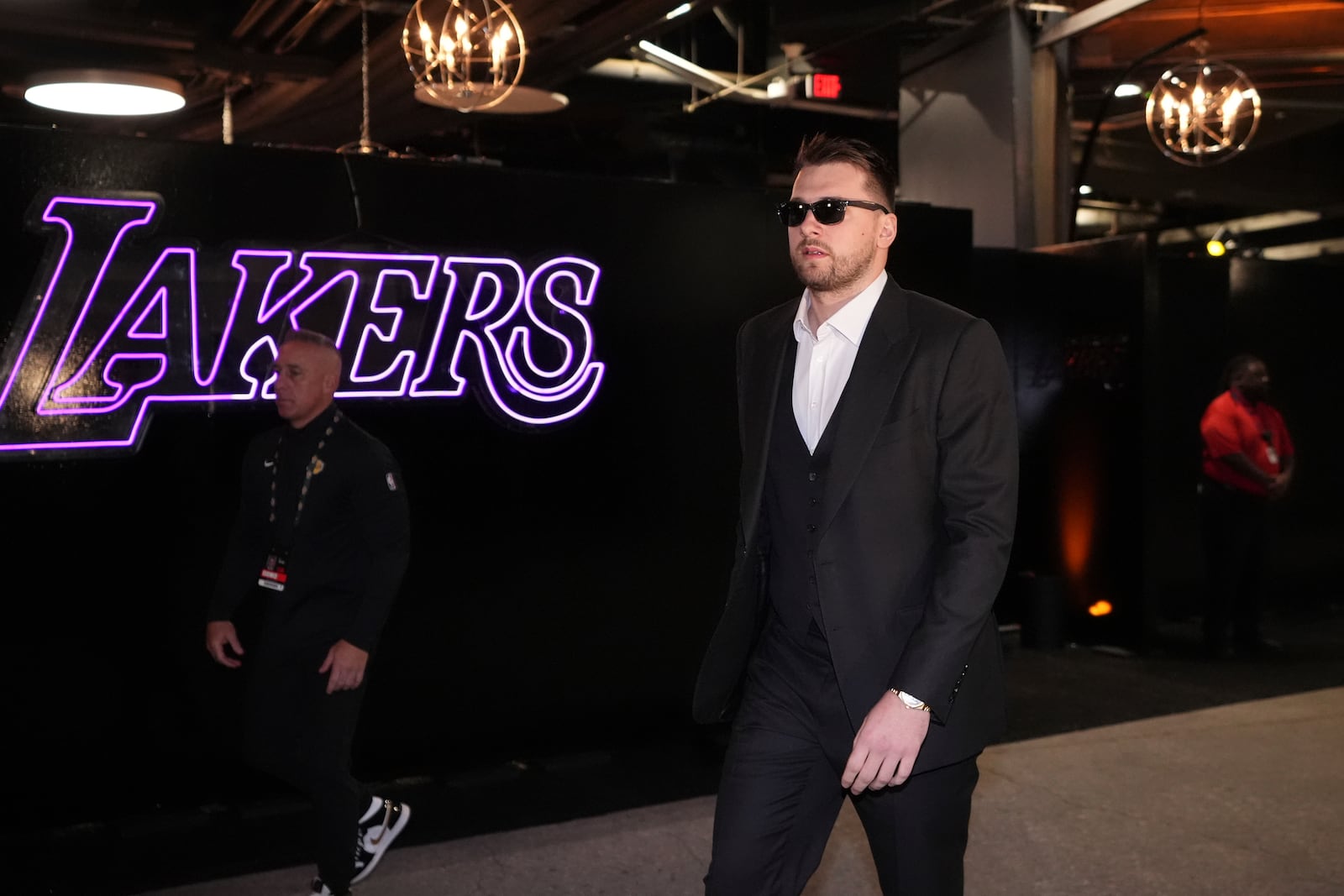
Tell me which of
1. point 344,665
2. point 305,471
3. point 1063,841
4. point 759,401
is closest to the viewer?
point 759,401

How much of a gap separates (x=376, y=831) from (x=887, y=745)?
2783 millimetres

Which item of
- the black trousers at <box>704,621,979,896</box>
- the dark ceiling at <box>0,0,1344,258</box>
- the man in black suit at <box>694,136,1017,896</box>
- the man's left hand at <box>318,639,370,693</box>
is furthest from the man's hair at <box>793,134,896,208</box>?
the dark ceiling at <box>0,0,1344,258</box>

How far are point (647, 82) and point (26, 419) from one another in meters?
6.96

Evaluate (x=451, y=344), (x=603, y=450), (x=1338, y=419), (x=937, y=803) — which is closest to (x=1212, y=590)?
(x=1338, y=419)

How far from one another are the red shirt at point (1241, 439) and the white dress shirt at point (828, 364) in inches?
255

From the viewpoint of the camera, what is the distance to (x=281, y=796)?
5.64 meters

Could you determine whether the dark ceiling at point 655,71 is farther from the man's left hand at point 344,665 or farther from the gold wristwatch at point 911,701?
the gold wristwatch at point 911,701

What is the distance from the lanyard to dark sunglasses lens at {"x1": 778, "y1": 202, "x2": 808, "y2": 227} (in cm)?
215

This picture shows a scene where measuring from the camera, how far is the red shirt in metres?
8.57

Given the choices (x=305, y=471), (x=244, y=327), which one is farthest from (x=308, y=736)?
(x=244, y=327)

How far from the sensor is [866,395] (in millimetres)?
2680

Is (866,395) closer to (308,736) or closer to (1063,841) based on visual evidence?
(308,736)

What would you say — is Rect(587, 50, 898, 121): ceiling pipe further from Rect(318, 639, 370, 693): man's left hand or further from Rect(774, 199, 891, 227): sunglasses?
Rect(774, 199, 891, 227): sunglasses

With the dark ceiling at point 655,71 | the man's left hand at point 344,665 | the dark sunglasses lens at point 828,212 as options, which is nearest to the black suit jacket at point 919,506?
the dark sunglasses lens at point 828,212
